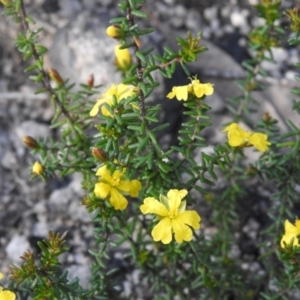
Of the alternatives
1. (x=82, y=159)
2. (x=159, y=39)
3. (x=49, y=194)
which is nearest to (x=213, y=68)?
(x=159, y=39)

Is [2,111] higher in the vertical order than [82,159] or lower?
lower

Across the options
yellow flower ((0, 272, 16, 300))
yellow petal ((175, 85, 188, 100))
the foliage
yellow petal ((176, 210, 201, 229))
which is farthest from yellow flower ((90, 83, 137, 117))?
yellow flower ((0, 272, 16, 300))

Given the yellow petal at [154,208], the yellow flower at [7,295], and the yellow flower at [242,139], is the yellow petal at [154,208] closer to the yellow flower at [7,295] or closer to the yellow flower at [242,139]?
the yellow flower at [242,139]

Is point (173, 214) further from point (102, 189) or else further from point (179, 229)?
point (102, 189)

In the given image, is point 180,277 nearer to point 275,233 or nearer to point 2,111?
point 275,233

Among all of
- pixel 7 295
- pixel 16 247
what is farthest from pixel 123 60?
pixel 16 247

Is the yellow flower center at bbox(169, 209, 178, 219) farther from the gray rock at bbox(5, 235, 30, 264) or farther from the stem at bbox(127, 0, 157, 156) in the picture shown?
the gray rock at bbox(5, 235, 30, 264)

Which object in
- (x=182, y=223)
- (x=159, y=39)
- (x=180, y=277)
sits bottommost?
(x=180, y=277)
